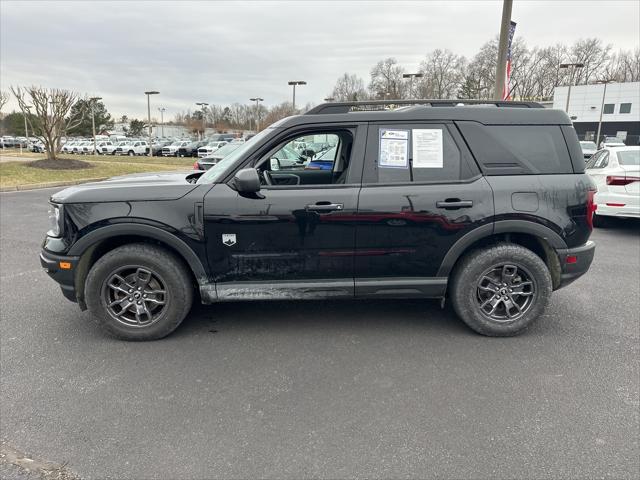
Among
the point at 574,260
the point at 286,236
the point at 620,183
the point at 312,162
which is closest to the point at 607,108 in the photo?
the point at 620,183

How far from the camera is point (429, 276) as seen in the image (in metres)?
3.73

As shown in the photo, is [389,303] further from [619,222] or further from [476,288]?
[619,222]

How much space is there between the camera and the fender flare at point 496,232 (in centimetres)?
361

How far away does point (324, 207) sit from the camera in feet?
11.5

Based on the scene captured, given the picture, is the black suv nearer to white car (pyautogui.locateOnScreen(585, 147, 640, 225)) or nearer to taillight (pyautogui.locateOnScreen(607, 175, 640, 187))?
white car (pyautogui.locateOnScreen(585, 147, 640, 225))

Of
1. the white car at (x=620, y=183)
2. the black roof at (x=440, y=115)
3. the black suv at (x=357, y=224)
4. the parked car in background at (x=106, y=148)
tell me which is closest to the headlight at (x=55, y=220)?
the black suv at (x=357, y=224)

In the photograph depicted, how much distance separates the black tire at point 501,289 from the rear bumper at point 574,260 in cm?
18

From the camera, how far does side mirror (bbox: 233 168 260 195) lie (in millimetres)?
3346

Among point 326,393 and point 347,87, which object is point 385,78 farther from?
point 326,393

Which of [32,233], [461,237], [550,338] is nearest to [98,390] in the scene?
[461,237]

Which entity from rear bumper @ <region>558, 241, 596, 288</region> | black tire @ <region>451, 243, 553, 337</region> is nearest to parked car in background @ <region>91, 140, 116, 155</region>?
black tire @ <region>451, 243, 553, 337</region>

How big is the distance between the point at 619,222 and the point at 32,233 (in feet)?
37.7

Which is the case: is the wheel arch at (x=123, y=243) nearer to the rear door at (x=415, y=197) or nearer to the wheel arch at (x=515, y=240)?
the rear door at (x=415, y=197)

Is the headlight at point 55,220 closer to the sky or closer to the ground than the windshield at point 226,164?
closer to the ground
